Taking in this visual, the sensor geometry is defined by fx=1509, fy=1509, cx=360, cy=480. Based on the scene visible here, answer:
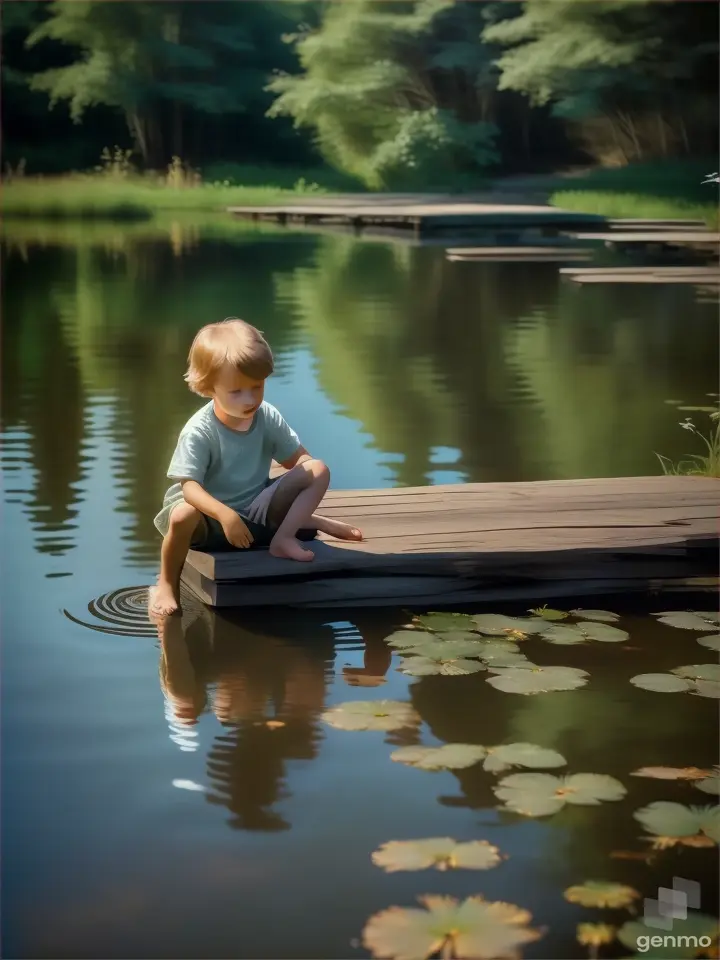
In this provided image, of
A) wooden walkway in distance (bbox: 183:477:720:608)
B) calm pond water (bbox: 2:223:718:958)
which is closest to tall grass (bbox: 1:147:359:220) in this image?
calm pond water (bbox: 2:223:718:958)

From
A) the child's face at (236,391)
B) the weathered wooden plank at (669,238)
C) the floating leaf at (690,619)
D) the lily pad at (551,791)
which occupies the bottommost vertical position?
the lily pad at (551,791)

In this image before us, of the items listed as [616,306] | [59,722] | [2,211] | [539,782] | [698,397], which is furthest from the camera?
[2,211]

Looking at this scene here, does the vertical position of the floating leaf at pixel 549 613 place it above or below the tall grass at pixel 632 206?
below

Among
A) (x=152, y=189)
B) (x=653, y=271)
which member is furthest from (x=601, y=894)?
(x=152, y=189)

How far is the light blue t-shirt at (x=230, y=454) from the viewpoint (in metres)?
3.88

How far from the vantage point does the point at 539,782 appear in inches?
114

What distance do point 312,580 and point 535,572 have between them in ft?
2.03

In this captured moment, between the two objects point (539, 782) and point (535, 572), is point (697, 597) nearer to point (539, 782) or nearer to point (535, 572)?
point (535, 572)

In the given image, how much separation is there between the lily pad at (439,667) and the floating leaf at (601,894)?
105 centimetres

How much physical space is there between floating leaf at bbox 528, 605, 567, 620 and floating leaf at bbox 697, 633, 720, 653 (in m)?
0.37

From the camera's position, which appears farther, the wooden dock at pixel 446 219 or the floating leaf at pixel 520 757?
Result: the wooden dock at pixel 446 219

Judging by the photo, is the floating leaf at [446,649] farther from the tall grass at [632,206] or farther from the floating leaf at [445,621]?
the tall grass at [632,206]

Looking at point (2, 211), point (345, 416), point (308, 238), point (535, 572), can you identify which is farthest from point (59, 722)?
point (2, 211)

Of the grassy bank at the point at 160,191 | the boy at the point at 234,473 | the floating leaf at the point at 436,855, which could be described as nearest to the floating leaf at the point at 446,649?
the boy at the point at 234,473
